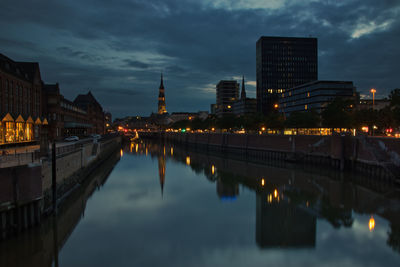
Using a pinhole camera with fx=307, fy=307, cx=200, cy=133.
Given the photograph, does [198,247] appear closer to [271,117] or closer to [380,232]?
[380,232]

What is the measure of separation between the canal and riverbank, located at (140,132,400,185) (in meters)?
2.93

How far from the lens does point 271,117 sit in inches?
3757

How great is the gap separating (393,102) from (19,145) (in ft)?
189

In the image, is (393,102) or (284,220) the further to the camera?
(393,102)

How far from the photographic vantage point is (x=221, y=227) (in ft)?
75.5

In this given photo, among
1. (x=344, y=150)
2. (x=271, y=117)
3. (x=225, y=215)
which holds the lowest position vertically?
(x=225, y=215)

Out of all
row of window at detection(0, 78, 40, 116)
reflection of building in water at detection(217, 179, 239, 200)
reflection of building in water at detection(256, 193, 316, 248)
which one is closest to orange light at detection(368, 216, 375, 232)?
reflection of building in water at detection(256, 193, 316, 248)

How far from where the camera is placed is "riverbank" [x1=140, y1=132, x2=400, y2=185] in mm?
37750

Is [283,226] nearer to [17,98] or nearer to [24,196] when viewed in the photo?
[24,196]

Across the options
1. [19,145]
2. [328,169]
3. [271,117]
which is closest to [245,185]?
[328,169]

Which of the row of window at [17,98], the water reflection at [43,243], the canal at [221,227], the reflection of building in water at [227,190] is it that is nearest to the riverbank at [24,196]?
the water reflection at [43,243]

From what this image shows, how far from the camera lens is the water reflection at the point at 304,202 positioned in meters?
21.4

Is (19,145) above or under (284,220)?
above

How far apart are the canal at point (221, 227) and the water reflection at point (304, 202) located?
9cm
